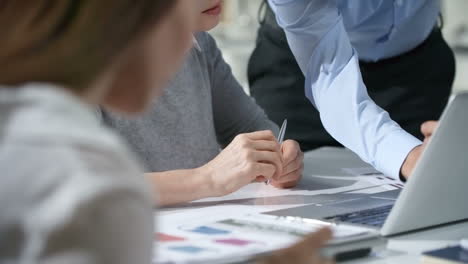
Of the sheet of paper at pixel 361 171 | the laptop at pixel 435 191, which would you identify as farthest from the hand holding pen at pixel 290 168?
the laptop at pixel 435 191

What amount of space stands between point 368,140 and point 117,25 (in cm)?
106

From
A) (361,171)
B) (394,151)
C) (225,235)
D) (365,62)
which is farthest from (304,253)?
(365,62)

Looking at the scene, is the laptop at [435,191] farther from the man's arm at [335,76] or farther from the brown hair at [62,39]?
the brown hair at [62,39]

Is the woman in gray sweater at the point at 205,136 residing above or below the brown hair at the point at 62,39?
below

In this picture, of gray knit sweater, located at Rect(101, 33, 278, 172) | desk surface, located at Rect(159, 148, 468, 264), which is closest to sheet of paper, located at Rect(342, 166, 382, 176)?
desk surface, located at Rect(159, 148, 468, 264)

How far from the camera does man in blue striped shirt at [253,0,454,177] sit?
158cm

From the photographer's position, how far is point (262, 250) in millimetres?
907

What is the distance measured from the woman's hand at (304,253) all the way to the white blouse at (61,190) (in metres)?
0.12

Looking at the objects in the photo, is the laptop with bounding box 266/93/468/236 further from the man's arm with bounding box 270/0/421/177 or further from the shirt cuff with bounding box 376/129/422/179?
the man's arm with bounding box 270/0/421/177

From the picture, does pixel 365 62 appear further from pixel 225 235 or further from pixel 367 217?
pixel 225 235

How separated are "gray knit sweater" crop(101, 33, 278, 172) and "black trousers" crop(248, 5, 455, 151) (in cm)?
26

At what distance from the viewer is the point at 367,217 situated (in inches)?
46.5

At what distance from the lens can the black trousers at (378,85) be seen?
6.54 feet

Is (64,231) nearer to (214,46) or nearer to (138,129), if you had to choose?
(138,129)
